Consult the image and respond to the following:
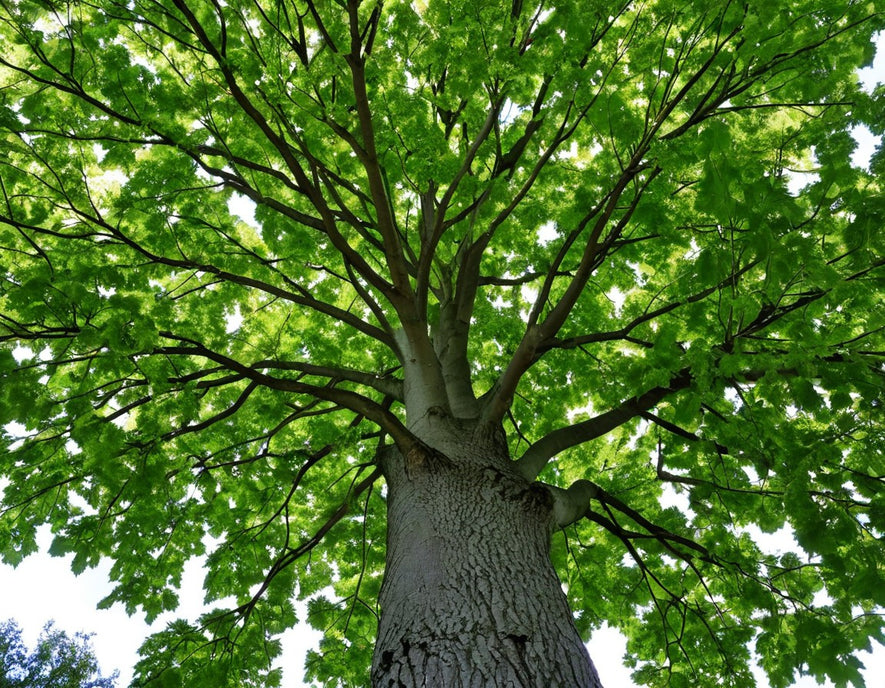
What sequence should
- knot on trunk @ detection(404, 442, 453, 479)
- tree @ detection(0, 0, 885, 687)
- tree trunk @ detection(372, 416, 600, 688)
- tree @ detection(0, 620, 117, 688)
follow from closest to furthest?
tree trunk @ detection(372, 416, 600, 688) → tree @ detection(0, 0, 885, 687) → knot on trunk @ detection(404, 442, 453, 479) → tree @ detection(0, 620, 117, 688)

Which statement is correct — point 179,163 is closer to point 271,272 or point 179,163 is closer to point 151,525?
point 271,272

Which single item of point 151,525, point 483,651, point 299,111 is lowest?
point 483,651

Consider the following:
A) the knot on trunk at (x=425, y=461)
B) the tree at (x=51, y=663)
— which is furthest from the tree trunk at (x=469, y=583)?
the tree at (x=51, y=663)

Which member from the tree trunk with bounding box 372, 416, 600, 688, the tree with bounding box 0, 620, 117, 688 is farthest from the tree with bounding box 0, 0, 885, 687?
the tree with bounding box 0, 620, 117, 688

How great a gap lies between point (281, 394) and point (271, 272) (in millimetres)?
999

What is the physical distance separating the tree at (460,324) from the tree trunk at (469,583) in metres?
0.01

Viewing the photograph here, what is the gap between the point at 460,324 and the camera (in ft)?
14.0

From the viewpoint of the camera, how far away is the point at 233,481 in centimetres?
441

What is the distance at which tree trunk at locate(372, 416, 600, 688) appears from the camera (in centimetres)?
176

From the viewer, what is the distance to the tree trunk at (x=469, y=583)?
5.76 feet

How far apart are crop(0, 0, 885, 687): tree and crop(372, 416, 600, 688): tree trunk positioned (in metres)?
0.01

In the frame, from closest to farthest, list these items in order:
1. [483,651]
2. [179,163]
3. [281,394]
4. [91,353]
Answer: [483,651], [91,353], [179,163], [281,394]

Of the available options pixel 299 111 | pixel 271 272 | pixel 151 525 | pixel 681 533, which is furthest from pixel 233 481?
pixel 681 533

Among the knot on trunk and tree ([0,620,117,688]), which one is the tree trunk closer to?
the knot on trunk
